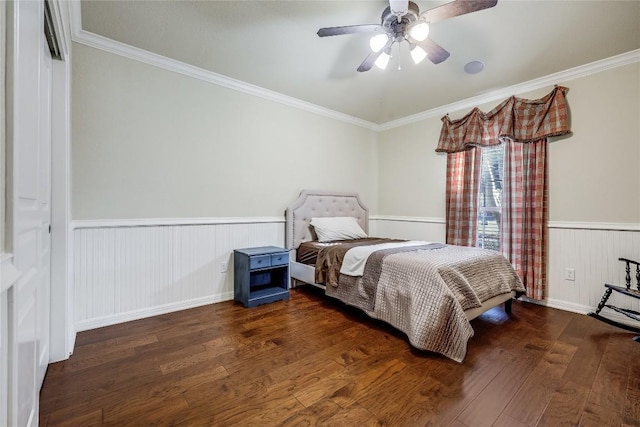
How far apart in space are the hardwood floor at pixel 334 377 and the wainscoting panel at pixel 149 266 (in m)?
0.20

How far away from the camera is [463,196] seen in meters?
3.68

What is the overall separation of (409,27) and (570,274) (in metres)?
2.91

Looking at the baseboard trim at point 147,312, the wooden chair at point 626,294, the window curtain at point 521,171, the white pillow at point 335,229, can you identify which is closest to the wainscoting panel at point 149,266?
the baseboard trim at point 147,312

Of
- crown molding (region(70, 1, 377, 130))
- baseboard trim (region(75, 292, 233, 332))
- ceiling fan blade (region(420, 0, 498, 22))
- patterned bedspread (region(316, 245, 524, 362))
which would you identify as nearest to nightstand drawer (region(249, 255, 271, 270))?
baseboard trim (region(75, 292, 233, 332))

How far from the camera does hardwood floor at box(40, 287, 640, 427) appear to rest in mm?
1469

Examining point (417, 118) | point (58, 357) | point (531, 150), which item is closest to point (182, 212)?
point (58, 357)

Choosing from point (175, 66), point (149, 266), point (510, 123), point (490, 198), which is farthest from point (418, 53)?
point (149, 266)

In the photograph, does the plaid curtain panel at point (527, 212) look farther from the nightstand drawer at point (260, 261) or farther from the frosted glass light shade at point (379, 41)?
the nightstand drawer at point (260, 261)

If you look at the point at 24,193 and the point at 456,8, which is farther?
the point at 456,8

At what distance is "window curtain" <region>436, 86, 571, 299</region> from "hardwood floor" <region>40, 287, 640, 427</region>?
2.54ft

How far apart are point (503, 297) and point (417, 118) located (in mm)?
2757

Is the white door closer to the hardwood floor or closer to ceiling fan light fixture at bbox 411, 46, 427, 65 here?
the hardwood floor

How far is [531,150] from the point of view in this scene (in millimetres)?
3148

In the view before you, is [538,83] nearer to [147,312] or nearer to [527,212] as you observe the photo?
[527,212]
